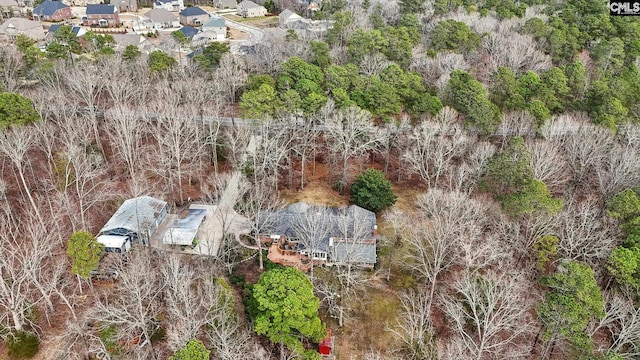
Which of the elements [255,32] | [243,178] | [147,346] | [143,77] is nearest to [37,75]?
[143,77]

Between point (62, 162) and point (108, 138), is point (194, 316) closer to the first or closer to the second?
point (62, 162)

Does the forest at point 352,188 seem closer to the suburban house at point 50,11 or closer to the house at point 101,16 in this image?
the house at point 101,16

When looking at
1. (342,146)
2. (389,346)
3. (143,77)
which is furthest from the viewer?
(143,77)

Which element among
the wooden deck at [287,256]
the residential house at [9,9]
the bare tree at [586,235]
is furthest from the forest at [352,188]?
the residential house at [9,9]

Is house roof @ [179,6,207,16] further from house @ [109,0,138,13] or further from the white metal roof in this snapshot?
the white metal roof

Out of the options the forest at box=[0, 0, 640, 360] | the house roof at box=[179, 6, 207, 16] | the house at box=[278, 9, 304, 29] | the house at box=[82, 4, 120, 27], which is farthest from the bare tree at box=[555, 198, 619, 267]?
the house at box=[82, 4, 120, 27]

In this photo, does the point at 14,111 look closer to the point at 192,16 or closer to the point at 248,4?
the point at 192,16

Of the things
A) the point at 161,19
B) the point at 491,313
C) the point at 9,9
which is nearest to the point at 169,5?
the point at 161,19

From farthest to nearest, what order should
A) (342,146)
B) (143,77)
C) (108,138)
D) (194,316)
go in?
(143,77)
(108,138)
(342,146)
(194,316)
